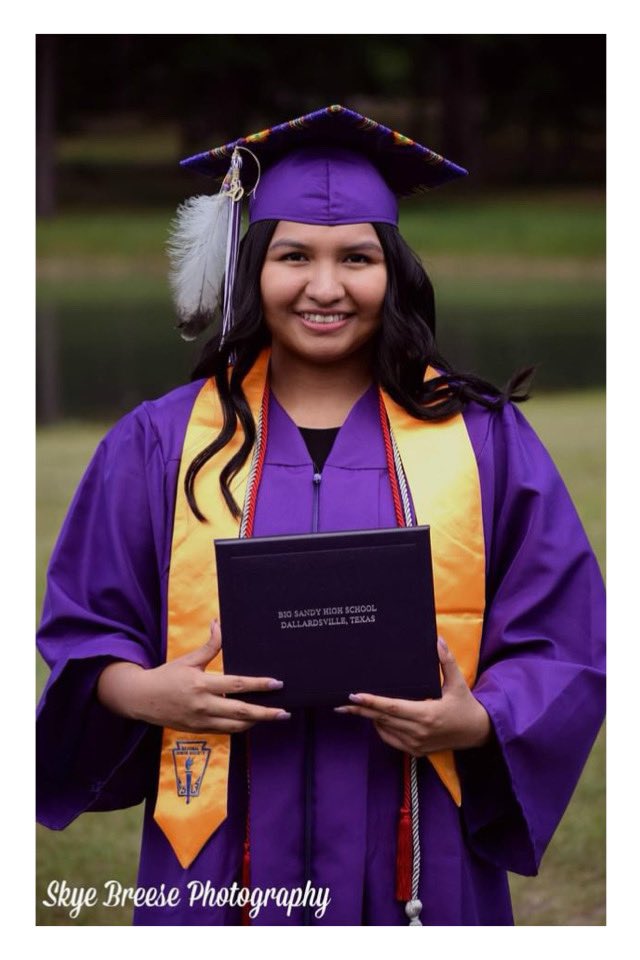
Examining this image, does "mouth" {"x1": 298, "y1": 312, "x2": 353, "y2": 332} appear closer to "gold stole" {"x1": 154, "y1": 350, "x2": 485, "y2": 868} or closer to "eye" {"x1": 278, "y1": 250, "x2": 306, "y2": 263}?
"eye" {"x1": 278, "y1": 250, "x2": 306, "y2": 263}

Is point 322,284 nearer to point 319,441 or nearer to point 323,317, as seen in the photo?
point 323,317

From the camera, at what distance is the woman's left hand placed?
235 centimetres

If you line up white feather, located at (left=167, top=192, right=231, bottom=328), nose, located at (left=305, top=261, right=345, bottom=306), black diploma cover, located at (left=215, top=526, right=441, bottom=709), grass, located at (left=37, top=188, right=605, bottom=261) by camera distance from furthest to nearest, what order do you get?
grass, located at (left=37, top=188, right=605, bottom=261) → white feather, located at (left=167, top=192, right=231, bottom=328) → nose, located at (left=305, top=261, right=345, bottom=306) → black diploma cover, located at (left=215, top=526, right=441, bottom=709)

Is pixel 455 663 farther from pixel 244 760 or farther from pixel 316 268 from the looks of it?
pixel 316 268

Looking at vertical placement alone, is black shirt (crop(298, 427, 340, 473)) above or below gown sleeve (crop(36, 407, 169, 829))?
above

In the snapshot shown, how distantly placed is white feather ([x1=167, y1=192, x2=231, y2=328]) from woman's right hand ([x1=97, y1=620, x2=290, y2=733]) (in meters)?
0.67

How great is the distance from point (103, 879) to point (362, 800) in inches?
87.3

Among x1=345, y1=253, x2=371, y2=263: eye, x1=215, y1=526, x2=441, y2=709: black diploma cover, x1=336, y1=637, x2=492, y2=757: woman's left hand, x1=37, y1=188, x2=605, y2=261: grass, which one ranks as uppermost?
x1=37, y1=188, x2=605, y2=261: grass

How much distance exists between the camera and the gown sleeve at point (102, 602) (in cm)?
254

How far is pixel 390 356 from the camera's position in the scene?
2.58 m

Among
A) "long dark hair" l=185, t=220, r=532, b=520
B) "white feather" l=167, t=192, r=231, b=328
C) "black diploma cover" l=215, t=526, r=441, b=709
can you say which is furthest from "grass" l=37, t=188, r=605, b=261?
"black diploma cover" l=215, t=526, r=441, b=709

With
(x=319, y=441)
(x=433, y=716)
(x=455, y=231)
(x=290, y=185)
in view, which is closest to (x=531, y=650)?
(x=433, y=716)
